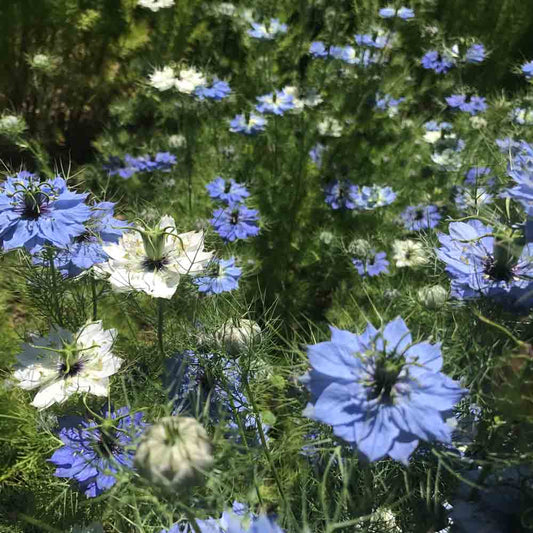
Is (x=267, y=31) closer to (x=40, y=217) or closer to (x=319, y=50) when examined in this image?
(x=319, y=50)

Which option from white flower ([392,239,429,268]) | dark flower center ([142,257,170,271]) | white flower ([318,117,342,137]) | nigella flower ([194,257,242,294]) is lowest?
white flower ([392,239,429,268])

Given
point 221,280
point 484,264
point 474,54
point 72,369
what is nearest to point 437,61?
point 474,54

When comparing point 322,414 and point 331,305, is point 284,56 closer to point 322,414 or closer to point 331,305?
point 331,305

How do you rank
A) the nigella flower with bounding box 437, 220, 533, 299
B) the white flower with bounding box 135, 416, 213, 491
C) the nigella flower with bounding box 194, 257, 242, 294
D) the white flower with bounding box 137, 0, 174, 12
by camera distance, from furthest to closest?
the white flower with bounding box 137, 0, 174, 12, the nigella flower with bounding box 194, 257, 242, 294, the nigella flower with bounding box 437, 220, 533, 299, the white flower with bounding box 135, 416, 213, 491

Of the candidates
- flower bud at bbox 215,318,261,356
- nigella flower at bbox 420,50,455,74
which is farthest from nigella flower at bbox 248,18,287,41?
flower bud at bbox 215,318,261,356

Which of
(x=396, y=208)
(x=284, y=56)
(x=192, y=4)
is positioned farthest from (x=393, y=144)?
(x=192, y=4)

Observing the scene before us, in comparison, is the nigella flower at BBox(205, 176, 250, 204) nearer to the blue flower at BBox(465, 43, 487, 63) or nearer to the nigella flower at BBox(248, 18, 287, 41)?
the nigella flower at BBox(248, 18, 287, 41)

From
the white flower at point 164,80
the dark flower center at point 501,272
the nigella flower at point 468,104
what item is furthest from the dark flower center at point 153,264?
the nigella flower at point 468,104
